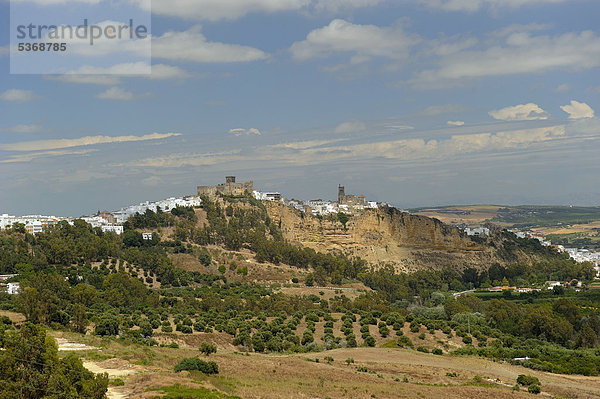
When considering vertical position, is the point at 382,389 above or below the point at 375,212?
below

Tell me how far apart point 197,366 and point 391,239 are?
6024 cm

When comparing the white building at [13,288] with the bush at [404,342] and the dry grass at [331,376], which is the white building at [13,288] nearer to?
the dry grass at [331,376]

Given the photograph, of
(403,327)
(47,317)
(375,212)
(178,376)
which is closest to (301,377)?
(178,376)

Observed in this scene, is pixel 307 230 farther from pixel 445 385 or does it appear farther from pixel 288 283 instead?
pixel 445 385

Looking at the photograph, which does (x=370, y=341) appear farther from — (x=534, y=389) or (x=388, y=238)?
(x=388, y=238)

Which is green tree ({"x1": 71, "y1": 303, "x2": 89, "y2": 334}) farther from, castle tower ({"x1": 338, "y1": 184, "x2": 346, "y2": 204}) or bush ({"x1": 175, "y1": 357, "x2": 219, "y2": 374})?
castle tower ({"x1": 338, "y1": 184, "x2": 346, "y2": 204})

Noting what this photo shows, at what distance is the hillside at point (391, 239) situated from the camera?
3022 inches

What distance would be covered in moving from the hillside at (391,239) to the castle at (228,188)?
7.00m

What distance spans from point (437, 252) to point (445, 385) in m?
57.6

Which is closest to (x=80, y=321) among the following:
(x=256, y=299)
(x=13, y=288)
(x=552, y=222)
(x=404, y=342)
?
(x=13, y=288)

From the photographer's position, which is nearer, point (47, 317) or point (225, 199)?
point (47, 317)

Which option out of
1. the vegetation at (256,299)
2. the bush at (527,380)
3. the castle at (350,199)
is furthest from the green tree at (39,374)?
the castle at (350,199)

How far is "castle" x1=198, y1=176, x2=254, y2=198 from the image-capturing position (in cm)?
8356

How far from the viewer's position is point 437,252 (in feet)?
260
